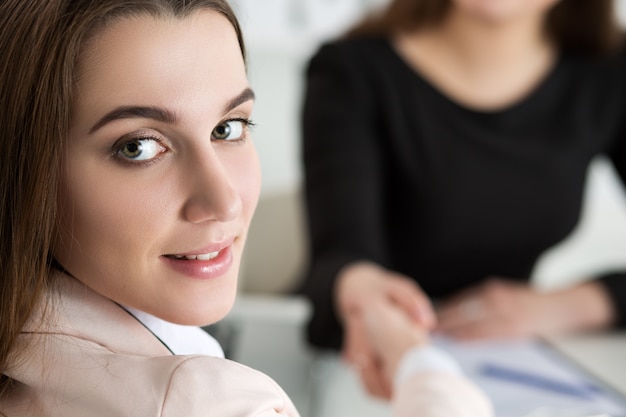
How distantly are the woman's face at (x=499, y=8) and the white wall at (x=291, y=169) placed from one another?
852 mm

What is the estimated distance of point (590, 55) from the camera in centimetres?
101

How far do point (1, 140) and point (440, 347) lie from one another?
0.55 m

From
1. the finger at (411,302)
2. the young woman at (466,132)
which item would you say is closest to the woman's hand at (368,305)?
the finger at (411,302)

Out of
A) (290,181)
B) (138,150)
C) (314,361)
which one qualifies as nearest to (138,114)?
(138,150)

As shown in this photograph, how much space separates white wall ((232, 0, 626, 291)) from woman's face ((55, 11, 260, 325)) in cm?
136

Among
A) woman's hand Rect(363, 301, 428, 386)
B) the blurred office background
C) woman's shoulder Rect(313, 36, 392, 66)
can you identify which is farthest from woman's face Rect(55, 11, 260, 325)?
the blurred office background

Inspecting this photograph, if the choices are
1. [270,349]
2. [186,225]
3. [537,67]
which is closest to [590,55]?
[537,67]

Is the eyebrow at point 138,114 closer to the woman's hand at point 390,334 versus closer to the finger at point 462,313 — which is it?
the woman's hand at point 390,334

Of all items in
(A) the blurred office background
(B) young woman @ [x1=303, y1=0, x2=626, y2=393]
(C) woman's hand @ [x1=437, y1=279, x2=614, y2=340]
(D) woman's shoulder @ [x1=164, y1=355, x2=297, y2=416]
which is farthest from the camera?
(A) the blurred office background

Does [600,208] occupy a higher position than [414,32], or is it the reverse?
[414,32]

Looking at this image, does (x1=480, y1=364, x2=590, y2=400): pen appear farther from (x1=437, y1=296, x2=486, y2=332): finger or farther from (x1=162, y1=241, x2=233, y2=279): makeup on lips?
(x1=162, y1=241, x2=233, y2=279): makeup on lips

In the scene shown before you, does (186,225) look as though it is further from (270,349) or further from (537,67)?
(537,67)

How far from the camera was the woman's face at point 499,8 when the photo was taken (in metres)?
0.83

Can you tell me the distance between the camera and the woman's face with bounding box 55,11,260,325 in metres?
0.29
